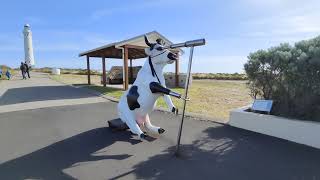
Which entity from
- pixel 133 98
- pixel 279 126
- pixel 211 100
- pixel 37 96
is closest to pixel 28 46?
pixel 37 96

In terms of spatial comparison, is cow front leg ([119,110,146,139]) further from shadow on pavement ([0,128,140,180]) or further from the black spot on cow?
shadow on pavement ([0,128,140,180])

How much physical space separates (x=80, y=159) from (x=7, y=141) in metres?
2.33

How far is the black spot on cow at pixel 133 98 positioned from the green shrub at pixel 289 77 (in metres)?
3.59

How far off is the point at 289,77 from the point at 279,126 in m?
1.34

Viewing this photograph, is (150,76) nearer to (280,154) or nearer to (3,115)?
(280,154)

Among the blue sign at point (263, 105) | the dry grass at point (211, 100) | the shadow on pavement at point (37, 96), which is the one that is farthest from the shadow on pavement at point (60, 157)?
the shadow on pavement at point (37, 96)

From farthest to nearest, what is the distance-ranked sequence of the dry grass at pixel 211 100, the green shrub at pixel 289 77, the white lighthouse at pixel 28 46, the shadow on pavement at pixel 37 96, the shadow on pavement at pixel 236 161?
the white lighthouse at pixel 28 46
the shadow on pavement at pixel 37 96
the dry grass at pixel 211 100
the green shrub at pixel 289 77
the shadow on pavement at pixel 236 161

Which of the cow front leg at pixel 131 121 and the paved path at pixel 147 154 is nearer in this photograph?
the paved path at pixel 147 154

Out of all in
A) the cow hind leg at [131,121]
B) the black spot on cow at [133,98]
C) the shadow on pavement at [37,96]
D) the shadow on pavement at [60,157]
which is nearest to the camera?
the shadow on pavement at [60,157]

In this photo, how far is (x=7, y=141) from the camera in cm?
647

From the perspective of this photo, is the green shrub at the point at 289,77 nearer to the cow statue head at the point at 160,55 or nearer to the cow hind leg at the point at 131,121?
the cow statue head at the point at 160,55

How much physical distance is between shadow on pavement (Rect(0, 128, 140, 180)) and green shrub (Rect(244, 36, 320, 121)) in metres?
3.84

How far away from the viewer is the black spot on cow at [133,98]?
6.07 meters

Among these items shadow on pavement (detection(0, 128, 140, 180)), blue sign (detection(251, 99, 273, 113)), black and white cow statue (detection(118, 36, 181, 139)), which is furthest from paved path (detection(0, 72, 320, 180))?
blue sign (detection(251, 99, 273, 113))
